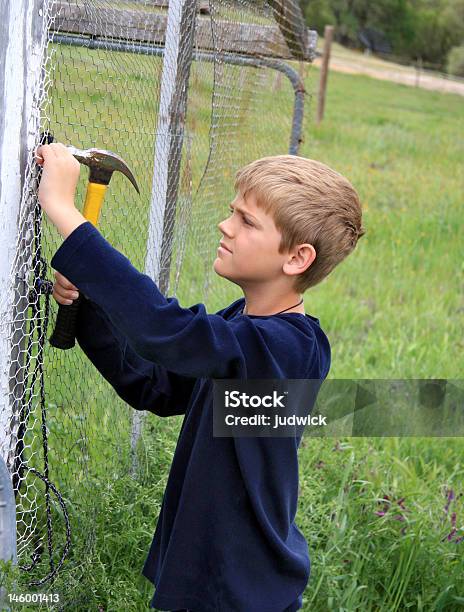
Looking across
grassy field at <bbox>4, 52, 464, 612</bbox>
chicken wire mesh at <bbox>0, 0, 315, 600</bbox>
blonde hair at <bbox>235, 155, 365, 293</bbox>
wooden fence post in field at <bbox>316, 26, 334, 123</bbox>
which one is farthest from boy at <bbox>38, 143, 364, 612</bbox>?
wooden fence post in field at <bbox>316, 26, 334, 123</bbox>

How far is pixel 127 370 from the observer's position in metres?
2.03

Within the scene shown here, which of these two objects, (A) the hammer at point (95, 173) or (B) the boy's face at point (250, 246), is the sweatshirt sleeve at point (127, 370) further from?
(B) the boy's face at point (250, 246)

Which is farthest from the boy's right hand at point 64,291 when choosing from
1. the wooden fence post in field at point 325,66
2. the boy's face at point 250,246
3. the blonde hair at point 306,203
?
the wooden fence post in field at point 325,66

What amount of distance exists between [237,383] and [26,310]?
1.58 ft

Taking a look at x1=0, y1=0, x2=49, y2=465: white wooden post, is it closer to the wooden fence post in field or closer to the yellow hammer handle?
the yellow hammer handle

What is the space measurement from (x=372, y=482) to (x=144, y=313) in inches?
79.7

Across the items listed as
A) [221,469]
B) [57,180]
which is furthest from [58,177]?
[221,469]

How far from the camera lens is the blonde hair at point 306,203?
1.81m

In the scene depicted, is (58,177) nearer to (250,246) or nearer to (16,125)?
(16,125)

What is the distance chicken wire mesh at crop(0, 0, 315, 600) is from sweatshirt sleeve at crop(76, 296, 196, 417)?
99mm

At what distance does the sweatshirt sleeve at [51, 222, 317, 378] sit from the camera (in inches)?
62.0

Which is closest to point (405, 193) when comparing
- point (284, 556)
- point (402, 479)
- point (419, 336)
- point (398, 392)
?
point (419, 336)

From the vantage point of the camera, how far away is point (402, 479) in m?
3.51

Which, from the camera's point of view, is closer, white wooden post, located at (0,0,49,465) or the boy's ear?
white wooden post, located at (0,0,49,465)
